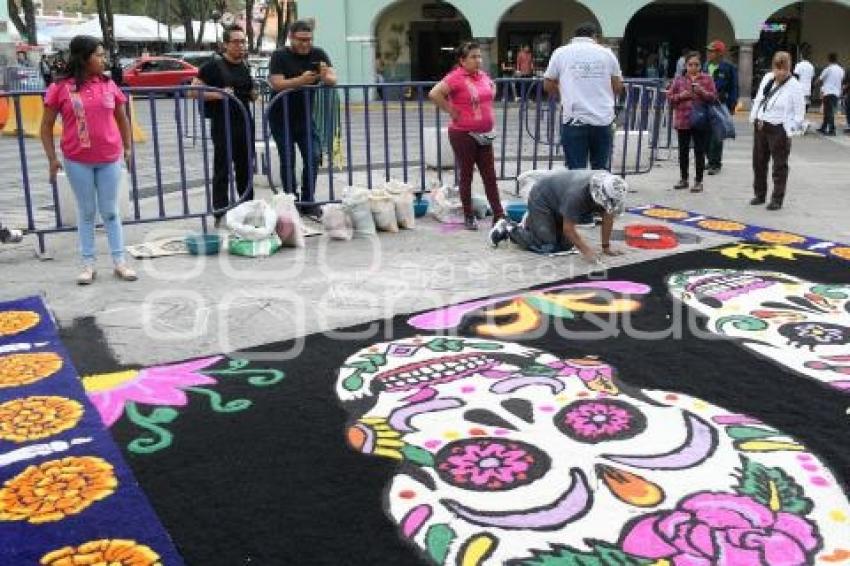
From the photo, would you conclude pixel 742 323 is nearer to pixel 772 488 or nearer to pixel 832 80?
pixel 772 488

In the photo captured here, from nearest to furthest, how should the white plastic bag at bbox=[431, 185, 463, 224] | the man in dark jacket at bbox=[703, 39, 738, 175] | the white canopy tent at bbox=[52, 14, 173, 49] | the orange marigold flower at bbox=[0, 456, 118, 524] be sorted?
the orange marigold flower at bbox=[0, 456, 118, 524], the white plastic bag at bbox=[431, 185, 463, 224], the man in dark jacket at bbox=[703, 39, 738, 175], the white canopy tent at bbox=[52, 14, 173, 49]

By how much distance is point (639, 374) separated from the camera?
405 centimetres

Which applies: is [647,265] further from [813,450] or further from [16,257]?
[16,257]

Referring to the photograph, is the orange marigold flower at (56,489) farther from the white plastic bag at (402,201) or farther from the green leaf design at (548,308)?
the white plastic bag at (402,201)

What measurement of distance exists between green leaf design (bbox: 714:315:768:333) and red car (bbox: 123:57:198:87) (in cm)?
2677

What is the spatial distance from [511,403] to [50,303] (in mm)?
3171

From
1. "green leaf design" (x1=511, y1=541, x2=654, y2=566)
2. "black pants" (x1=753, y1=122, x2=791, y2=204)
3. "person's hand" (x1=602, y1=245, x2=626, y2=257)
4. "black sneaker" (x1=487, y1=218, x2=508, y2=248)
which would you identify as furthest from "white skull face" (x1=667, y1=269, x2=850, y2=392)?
"black pants" (x1=753, y1=122, x2=791, y2=204)

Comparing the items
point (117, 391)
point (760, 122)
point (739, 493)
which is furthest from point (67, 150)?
point (760, 122)

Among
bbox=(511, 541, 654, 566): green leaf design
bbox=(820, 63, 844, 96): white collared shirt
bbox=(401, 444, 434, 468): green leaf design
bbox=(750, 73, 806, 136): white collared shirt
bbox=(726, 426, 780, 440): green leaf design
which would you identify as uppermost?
bbox=(820, 63, 844, 96): white collared shirt

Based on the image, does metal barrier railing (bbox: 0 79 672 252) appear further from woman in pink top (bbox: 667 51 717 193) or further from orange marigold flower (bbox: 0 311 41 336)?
orange marigold flower (bbox: 0 311 41 336)

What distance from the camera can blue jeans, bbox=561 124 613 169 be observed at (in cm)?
729

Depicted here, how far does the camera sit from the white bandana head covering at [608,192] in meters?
5.59

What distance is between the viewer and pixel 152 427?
3.50 m

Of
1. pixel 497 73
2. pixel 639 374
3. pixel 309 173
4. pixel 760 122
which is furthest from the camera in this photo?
pixel 497 73
